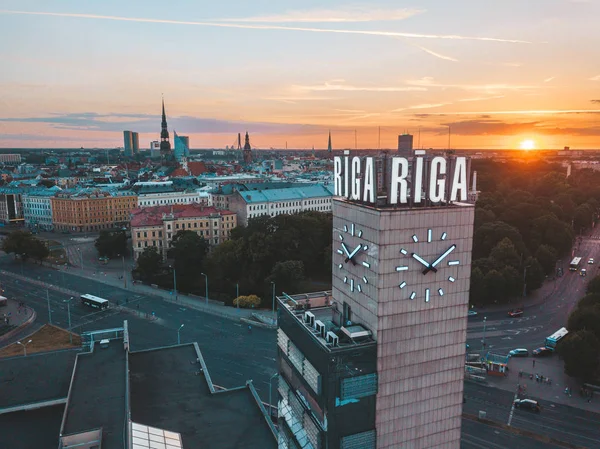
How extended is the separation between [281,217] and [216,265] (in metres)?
22.3

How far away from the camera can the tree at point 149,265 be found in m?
123

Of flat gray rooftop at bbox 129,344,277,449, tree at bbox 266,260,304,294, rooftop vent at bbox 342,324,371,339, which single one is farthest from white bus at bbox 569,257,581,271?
rooftop vent at bbox 342,324,371,339

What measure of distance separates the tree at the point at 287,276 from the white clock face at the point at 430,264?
75.9 metres

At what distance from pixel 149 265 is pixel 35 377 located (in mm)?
58299

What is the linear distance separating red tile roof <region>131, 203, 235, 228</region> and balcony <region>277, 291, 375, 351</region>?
111665mm

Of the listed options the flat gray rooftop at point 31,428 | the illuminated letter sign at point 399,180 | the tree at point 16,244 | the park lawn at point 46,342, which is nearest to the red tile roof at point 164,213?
the tree at point 16,244

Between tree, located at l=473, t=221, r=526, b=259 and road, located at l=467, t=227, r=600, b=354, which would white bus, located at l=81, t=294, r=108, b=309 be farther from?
tree, located at l=473, t=221, r=526, b=259

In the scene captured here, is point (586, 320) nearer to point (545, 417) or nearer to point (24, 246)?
point (545, 417)

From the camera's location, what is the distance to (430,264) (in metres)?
34.2

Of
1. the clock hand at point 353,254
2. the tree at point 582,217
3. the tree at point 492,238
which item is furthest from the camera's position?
the tree at point 582,217

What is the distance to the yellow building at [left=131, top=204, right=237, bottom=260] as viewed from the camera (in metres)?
145

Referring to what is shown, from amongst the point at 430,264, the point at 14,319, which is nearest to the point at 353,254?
the point at 430,264

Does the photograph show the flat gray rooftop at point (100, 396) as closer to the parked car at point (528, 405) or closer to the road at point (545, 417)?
the road at point (545, 417)

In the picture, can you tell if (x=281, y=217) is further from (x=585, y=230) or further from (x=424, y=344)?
(x=585, y=230)
